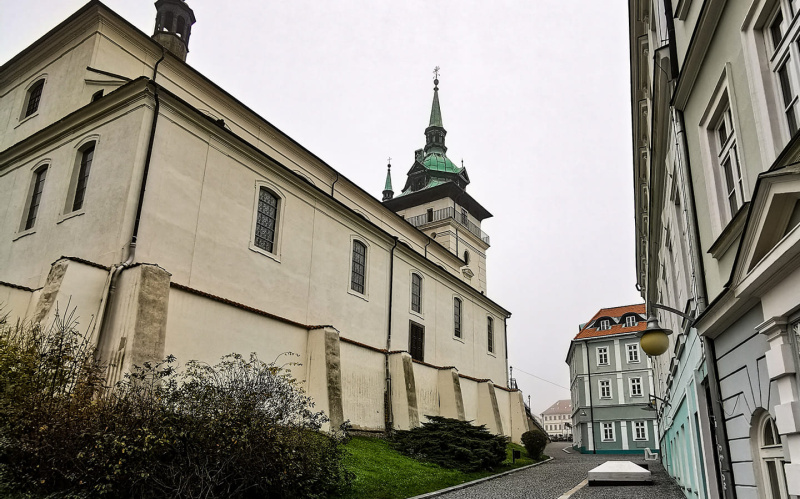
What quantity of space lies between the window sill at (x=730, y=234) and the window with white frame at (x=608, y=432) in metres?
40.8

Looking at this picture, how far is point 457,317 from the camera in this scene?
107ft

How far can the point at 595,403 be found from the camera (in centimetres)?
4456

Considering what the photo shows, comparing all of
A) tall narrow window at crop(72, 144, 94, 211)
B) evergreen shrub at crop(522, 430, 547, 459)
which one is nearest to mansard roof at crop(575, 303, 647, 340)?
evergreen shrub at crop(522, 430, 547, 459)

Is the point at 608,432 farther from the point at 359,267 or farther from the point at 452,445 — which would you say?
the point at 359,267

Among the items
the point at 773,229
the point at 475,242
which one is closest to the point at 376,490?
the point at 773,229

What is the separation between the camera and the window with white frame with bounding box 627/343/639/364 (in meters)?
43.9

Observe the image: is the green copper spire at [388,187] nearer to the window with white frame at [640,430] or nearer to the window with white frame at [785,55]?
the window with white frame at [640,430]

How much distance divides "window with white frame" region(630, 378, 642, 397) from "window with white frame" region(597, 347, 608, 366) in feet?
8.48

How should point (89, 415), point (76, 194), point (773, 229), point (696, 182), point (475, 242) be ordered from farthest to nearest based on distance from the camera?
point (475, 242) → point (76, 194) → point (89, 415) → point (696, 182) → point (773, 229)

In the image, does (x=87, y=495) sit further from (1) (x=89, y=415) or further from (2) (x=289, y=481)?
(2) (x=289, y=481)

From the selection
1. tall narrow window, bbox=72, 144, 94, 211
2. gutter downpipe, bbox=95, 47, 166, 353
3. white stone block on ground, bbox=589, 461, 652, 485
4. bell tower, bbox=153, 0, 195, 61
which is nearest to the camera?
gutter downpipe, bbox=95, 47, 166, 353

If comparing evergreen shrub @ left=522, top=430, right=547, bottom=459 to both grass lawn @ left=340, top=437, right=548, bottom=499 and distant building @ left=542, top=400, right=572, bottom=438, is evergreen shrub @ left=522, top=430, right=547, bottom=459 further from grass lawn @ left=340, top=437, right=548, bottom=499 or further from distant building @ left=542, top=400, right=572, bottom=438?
distant building @ left=542, top=400, right=572, bottom=438

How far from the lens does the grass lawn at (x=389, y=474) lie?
42.4ft

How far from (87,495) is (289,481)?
3.33m
